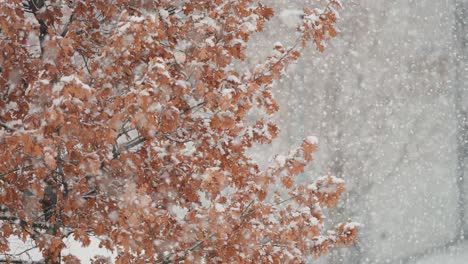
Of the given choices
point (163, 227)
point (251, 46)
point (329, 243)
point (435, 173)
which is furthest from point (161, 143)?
point (435, 173)

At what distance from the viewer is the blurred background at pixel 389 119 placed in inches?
676

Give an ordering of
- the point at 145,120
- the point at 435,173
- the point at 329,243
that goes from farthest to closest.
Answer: the point at 435,173
the point at 329,243
the point at 145,120

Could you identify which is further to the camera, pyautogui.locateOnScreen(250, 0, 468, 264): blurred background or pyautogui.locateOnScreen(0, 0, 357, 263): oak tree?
pyautogui.locateOnScreen(250, 0, 468, 264): blurred background

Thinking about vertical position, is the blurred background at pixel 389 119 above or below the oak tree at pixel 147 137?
above

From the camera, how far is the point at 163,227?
5.82 metres

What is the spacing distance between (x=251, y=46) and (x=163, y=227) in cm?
1208

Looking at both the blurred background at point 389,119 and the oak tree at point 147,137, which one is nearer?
the oak tree at point 147,137

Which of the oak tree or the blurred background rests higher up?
the blurred background

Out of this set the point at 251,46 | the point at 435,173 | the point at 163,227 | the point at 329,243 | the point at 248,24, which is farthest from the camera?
the point at 435,173

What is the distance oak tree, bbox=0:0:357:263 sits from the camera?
478 cm

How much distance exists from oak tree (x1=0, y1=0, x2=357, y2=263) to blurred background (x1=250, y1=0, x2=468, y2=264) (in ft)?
35.6

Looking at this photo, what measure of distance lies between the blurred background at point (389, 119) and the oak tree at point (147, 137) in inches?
428

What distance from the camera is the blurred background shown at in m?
17.2

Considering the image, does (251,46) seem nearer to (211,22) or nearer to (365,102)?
(365,102)
